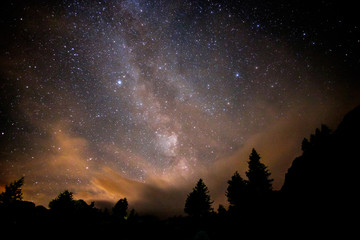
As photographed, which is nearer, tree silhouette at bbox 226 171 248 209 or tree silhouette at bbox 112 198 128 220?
tree silhouette at bbox 226 171 248 209

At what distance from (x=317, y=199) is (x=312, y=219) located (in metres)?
2.16

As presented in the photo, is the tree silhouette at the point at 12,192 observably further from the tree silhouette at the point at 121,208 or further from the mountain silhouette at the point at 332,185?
the mountain silhouette at the point at 332,185

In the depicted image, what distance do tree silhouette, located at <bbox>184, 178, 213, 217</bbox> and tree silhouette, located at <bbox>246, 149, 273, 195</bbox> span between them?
9261mm

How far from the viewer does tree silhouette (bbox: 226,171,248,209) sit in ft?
96.4

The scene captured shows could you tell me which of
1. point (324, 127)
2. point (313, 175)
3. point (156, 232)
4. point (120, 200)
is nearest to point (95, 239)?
point (156, 232)

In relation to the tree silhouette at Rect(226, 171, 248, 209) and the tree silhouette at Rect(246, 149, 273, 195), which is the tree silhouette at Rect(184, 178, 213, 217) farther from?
the tree silhouette at Rect(246, 149, 273, 195)

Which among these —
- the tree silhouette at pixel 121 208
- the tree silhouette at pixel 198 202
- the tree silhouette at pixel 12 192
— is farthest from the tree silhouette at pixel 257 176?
the tree silhouette at pixel 12 192

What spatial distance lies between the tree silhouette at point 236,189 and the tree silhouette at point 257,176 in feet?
5.27

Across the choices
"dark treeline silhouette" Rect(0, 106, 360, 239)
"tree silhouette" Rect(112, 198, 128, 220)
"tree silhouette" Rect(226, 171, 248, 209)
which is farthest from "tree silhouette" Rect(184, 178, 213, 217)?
"tree silhouette" Rect(112, 198, 128, 220)

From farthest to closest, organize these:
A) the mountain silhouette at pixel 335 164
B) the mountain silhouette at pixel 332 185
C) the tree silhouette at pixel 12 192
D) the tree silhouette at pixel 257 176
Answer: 1. the tree silhouette at pixel 12 192
2. the tree silhouette at pixel 257 176
3. the mountain silhouette at pixel 335 164
4. the mountain silhouette at pixel 332 185

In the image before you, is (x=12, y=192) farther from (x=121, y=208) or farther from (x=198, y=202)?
(x=198, y=202)

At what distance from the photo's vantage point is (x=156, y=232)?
15555mm

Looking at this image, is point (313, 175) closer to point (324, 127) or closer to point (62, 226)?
point (324, 127)

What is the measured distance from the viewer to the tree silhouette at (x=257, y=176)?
2852cm
